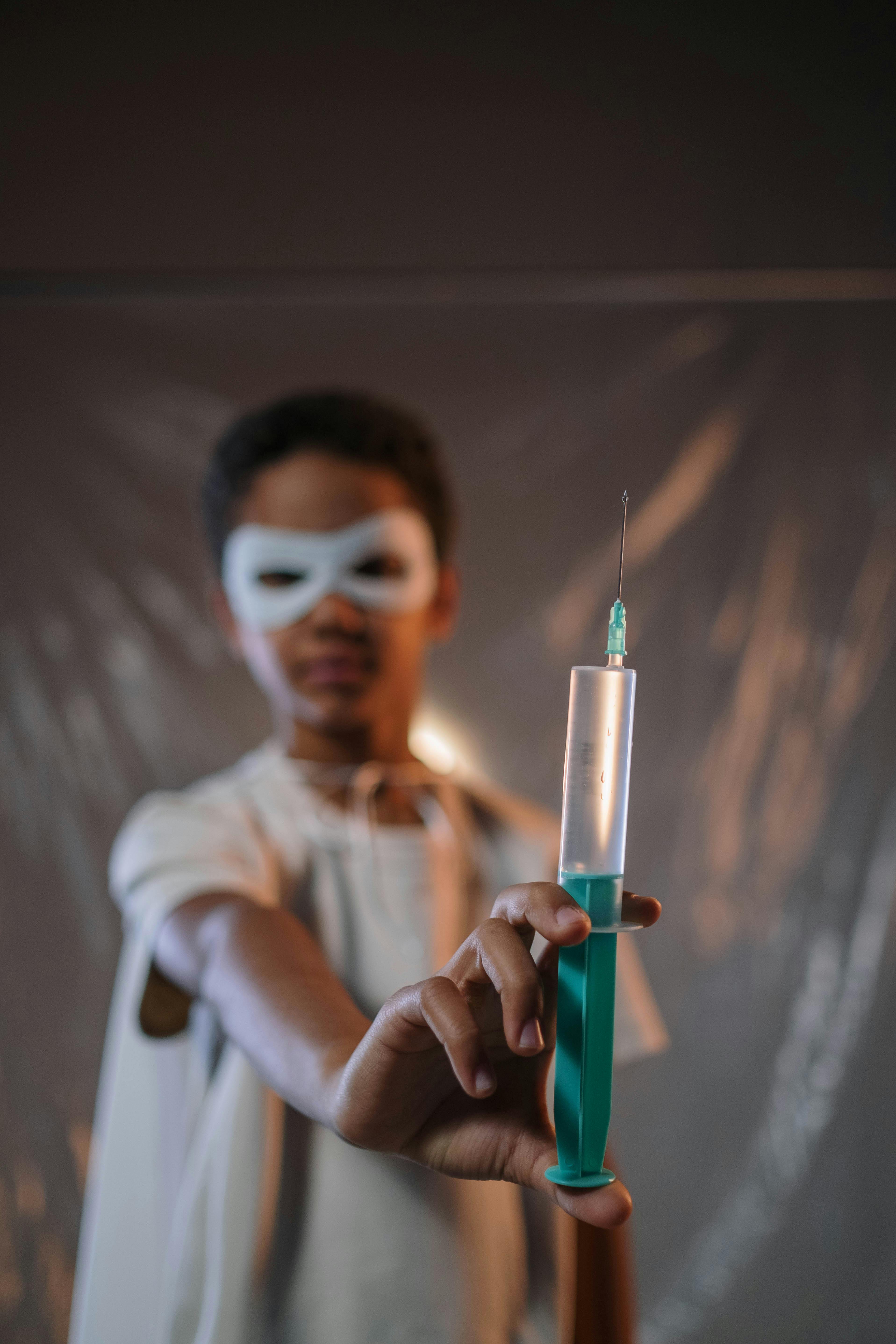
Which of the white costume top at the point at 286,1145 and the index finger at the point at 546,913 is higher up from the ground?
the index finger at the point at 546,913

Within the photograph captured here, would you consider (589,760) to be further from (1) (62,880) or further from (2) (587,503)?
(1) (62,880)

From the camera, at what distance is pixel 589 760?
0.57 m

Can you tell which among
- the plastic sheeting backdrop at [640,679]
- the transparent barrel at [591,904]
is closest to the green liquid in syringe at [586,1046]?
the transparent barrel at [591,904]

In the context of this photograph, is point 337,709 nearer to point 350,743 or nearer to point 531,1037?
point 350,743

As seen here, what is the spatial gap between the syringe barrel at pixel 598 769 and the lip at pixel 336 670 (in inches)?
22.9

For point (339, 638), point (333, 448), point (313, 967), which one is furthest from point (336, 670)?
point (313, 967)

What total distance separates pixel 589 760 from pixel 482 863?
530 millimetres

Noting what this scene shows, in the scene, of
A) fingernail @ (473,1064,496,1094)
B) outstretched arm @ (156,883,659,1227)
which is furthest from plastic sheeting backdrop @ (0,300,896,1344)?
fingernail @ (473,1064,496,1094)

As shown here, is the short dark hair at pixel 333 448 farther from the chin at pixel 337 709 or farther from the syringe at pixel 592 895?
the syringe at pixel 592 895

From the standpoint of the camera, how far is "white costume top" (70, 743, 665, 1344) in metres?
0.89

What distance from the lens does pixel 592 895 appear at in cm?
53

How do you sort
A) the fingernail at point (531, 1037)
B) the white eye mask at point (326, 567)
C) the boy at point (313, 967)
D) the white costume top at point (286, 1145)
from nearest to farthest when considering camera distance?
1. the fingernail at point (531, 1037)
2. the boy at point (313, 967)
3. the white costume top at point (286, 1145)
4. the white eye mask at point (326, 567)

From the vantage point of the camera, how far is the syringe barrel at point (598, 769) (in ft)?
1.82

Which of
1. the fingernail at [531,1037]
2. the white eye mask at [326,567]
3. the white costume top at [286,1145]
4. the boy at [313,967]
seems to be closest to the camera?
the fingernail at [531,1037]
